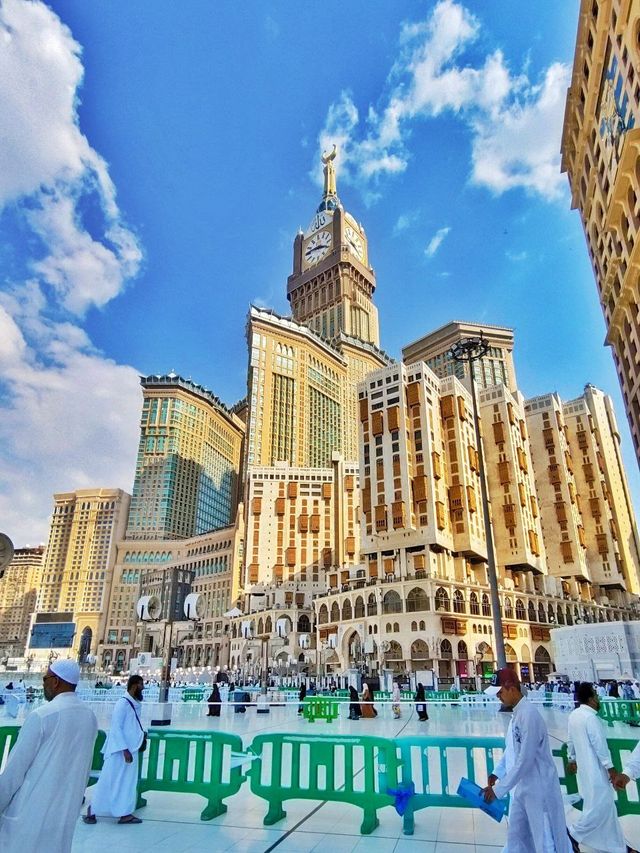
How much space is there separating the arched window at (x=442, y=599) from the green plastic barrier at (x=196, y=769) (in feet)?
161

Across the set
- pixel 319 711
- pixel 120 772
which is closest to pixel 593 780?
pixel 120 772

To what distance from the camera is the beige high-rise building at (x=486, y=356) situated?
12144 cm

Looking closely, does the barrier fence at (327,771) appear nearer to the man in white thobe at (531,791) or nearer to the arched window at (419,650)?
the man in white thobe at (531,791)

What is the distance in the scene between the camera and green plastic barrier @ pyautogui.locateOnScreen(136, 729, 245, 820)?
616 cm

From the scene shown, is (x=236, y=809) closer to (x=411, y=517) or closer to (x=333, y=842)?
(x=333, y=842)

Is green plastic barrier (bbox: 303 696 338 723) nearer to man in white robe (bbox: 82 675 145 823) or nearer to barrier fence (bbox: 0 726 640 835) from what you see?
barrier fence (bbox: 0 726 640 835)

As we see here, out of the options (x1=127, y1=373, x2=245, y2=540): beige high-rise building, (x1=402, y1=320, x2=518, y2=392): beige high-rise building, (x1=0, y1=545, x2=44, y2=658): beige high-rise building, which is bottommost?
(x1=0, y1=545, x2=44, y2=658): beige high-rise building

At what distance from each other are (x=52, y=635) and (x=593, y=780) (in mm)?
129145

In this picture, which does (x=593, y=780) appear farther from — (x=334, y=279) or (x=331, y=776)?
(x=334, y=279)

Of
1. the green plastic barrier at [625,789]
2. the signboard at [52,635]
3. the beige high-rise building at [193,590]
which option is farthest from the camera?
the signboard at [52,635]

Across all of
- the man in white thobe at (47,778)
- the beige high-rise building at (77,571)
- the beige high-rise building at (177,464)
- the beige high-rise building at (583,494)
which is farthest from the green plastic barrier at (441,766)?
the beige high-rise building at (177,464)

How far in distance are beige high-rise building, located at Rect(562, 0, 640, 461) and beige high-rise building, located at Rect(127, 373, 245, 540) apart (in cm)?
10639

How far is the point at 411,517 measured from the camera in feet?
186

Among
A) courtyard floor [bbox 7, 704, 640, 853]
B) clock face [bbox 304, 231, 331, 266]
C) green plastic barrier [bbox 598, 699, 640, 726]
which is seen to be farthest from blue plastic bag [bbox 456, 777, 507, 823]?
clock face [bbox 304, 231, 331, 266]
